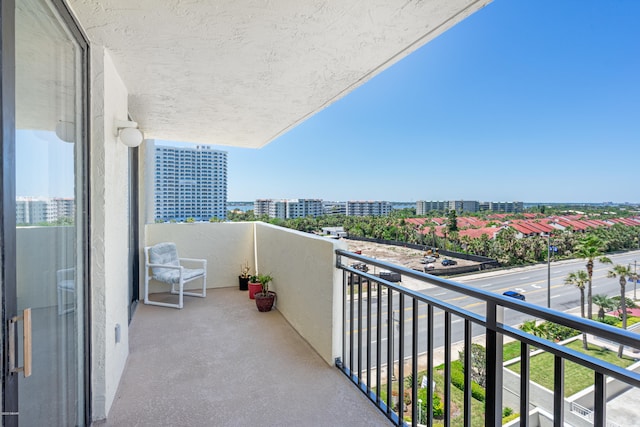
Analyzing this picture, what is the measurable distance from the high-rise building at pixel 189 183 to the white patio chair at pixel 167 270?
754 millimetres

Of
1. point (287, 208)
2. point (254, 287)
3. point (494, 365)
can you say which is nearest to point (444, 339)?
point (494, 365)

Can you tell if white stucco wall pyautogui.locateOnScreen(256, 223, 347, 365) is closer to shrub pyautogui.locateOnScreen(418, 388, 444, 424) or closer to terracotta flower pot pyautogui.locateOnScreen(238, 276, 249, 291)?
shrub pyautogui.locateOnScreen(418, 388, 444, 424)

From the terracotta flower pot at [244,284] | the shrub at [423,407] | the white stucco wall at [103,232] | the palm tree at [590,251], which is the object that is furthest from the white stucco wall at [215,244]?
the palm tree at [590,251]

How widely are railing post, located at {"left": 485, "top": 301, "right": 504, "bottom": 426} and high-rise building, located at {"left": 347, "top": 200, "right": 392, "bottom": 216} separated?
1354 mm

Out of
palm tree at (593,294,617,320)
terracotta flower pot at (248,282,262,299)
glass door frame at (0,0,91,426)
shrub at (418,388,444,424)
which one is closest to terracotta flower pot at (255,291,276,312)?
terracotta flower pot at (248,282,262,299)

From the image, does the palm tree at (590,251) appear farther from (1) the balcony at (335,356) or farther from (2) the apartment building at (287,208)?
(2) the apartment building at (287,208)

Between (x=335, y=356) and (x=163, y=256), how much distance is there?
3.09 meters

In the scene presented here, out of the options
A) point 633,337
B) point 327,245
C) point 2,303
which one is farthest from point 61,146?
point 633,337

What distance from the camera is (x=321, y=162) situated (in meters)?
12.5

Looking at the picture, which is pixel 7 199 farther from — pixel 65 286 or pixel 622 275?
pixel 622 275

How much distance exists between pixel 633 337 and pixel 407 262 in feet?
3.46

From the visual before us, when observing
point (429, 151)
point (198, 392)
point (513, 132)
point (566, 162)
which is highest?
point (429, 151)

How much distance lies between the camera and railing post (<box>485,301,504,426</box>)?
1279 mm

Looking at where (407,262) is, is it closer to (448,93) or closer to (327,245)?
(327,245)
